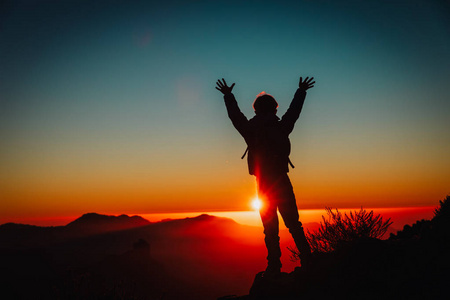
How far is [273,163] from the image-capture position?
14.1ft

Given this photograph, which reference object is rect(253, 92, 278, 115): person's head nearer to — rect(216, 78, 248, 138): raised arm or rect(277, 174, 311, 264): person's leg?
rect(216, 78, 248, 138): raised arm

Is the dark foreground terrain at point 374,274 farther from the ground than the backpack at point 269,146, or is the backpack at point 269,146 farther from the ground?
the backpack at point 269,146

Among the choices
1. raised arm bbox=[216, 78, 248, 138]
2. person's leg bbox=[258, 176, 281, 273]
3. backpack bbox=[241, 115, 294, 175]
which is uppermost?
raised arm bbox=[216, 78, 248, 138]

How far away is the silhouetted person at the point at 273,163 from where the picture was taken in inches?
166

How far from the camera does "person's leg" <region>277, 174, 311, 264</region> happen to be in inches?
165

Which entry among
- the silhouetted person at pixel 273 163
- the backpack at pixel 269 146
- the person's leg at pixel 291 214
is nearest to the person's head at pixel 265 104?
the silhouetted person at pixel 273 163

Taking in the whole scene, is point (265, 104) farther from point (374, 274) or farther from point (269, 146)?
point (374, 274)

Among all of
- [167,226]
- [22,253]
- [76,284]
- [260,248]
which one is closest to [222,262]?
[260,248]

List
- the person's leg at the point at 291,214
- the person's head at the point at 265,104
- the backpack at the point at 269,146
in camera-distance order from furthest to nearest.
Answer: the person's head at the point at 265,104, the backpack at the point at 269,146, the person's leg at the point at 291,214

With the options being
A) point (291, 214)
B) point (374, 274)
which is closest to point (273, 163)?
point (291, 214)

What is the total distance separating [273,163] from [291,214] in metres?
0.83

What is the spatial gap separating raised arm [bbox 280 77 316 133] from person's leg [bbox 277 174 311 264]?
0.87 meters

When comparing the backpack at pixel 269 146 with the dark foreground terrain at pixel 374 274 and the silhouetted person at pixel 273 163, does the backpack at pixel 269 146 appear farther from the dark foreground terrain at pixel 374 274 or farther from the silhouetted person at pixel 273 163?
the dark foreground terrain at pixel 374 274

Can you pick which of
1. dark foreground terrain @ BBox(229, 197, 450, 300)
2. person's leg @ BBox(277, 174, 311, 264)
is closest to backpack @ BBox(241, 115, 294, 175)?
person's leg @ BBox(277, 174, 311, 264)
